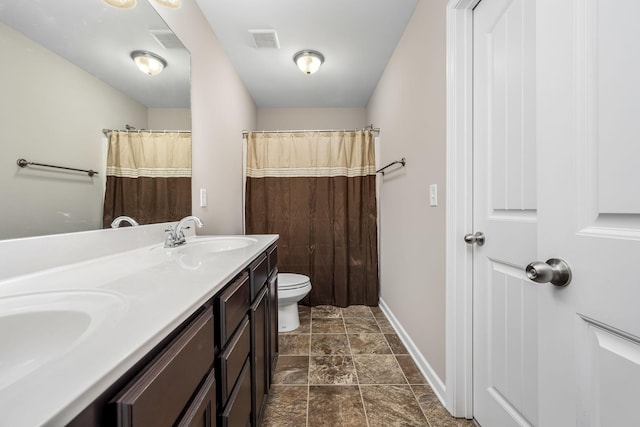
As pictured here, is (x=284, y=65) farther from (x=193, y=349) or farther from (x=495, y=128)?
(x=193, y=349)

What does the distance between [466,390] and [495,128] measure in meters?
1.16

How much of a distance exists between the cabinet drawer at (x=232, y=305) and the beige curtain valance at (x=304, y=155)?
177cm

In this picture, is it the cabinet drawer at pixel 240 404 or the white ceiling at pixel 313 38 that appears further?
the white ceiling at pixel 313 38

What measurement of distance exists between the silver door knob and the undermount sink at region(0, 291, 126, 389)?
1.23 metres

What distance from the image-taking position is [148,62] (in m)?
1.25

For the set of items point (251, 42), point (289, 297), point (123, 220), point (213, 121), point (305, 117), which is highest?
point (251, 42)

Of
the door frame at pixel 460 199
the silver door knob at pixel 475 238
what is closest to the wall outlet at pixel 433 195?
the door frame at pixel 460 199

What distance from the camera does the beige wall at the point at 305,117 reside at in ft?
10.7

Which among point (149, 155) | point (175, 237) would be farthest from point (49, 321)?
point (149, 155)

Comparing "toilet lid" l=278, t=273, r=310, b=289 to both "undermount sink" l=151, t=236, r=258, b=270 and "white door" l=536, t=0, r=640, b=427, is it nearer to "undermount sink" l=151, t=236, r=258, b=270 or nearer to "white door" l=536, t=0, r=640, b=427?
"undermount sink" l=151, t=236, r=258, b=270

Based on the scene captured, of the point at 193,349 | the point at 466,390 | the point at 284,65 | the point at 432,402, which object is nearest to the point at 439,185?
the point at 466,390

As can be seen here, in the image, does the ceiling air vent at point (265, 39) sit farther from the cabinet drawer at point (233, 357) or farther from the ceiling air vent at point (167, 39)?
the cabinet drawer at point (233, 357)

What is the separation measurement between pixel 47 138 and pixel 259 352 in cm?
104

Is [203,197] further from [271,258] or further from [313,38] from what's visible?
[313,38]
